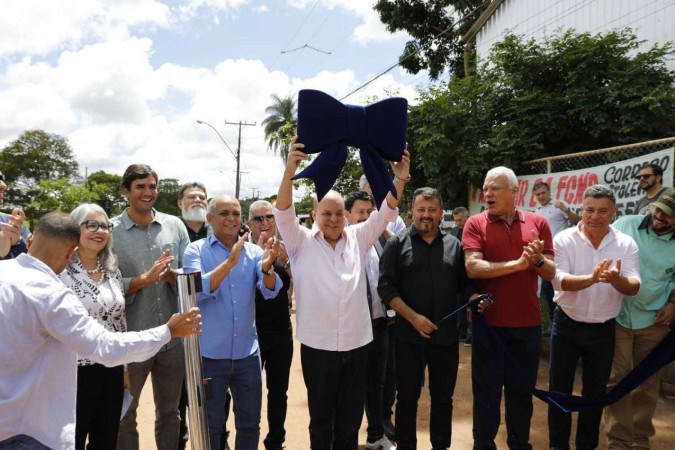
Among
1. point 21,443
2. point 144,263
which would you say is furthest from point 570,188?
point 21,443

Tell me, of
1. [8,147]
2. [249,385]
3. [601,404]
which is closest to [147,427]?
[249,385]

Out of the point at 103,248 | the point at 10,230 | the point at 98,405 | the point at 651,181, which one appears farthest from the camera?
the point at 651,181

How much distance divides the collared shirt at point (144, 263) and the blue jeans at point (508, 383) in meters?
2.15

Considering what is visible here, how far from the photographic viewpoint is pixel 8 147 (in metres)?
48.1

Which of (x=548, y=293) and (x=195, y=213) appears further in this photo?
(x=548, y=293)

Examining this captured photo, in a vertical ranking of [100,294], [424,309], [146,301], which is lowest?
[424,309]

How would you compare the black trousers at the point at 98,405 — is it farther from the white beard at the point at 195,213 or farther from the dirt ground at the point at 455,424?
the white beard at the point at 195,213

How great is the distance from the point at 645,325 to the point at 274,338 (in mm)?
2698

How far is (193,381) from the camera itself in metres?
1.99

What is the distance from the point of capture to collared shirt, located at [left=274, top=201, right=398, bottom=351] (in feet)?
9.93

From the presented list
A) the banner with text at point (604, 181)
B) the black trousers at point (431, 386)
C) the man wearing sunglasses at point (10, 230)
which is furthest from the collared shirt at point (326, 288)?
the banner with text at point (604, 181)

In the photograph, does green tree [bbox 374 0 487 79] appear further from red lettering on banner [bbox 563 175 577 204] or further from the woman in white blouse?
the woman in white blouse

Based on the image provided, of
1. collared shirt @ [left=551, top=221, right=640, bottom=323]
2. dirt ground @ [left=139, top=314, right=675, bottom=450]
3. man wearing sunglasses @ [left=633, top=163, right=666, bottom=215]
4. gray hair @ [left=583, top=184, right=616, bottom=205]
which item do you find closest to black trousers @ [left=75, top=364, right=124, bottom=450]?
dirt ground @ [left=139, top=314, right=675, bottom=450]

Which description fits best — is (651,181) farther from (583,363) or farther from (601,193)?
(583,363)
